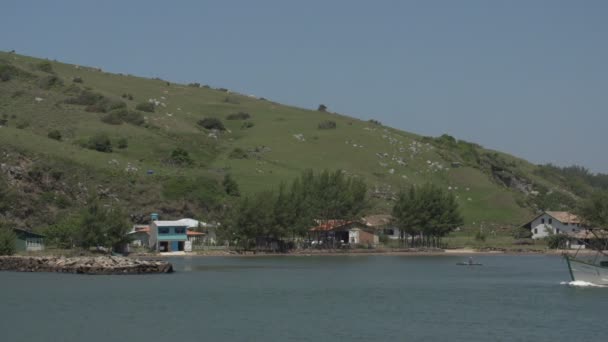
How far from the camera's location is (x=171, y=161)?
16038 cm

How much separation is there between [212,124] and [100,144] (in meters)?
44.7

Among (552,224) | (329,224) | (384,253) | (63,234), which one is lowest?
(384,253)

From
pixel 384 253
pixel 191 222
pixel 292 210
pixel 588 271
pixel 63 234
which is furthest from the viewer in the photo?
pixel 384 253

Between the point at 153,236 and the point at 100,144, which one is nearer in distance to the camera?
the point at 153,236

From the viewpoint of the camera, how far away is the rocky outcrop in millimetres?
86688

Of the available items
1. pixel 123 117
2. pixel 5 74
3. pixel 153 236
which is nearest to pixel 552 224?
pixel 153 236

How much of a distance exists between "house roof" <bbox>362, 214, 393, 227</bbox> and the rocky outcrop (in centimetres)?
6000

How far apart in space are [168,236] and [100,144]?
125 ft

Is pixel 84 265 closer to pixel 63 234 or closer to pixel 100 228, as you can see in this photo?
pixel 100 228

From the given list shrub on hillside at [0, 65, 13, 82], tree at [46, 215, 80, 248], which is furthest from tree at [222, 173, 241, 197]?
shrub on hillside at [0, 65, 13, 82]

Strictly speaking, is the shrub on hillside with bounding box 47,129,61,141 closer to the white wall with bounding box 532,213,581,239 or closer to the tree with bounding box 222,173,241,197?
the tree with bounding box 222,173,241,197

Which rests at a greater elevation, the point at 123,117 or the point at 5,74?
the point at 5,74

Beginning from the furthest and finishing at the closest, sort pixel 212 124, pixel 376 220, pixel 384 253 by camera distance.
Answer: pixel 212 124 → pixel 376 220 → pixel 384 253

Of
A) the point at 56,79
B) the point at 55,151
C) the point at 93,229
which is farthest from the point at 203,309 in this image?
the point at 56,79
